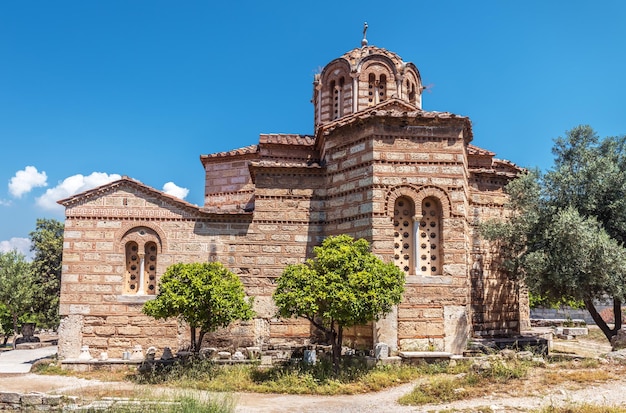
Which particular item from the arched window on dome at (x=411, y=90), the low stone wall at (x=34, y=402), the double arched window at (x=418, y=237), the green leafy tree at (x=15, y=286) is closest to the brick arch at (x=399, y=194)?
the double arched window at (x=418, y=237)

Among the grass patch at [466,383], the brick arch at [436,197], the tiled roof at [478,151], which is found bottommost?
the grass patch at [466,383]

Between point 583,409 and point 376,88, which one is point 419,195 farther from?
point 376,88

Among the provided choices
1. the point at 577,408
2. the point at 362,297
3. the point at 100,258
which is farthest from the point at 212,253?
the point at 577,408

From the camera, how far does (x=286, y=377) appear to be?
425 inches

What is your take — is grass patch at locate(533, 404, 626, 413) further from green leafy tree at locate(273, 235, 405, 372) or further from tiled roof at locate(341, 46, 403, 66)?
tiled roof at locate(341, 46, 403, 66)

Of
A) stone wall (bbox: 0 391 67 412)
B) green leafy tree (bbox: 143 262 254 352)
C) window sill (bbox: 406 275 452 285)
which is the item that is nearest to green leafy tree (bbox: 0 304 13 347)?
green leafy tree (bbox: 143 262 254 352)

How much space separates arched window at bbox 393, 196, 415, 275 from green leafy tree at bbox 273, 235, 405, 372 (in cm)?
145

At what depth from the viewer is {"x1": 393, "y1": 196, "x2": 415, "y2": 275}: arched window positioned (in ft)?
43.1

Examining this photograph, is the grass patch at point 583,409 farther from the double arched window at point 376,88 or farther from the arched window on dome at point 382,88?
the arched window on dome at point 382,88

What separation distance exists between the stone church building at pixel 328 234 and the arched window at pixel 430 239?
1.0 inches

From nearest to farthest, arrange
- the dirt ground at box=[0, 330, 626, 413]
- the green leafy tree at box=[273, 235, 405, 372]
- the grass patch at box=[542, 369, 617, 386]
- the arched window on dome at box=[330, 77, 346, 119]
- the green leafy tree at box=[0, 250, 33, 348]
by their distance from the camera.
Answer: the dirt ground at box=[0, 330, 626, 413] < the grass patch at box=[542, 369, 617, 386] < the green leafy tree at box=[273, 235, 405, 372] < the arched window on dome at box=[330, 77, 346, 119] < the green leafy tree at box=[0, 250, 33, 348]

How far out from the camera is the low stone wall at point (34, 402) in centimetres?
885

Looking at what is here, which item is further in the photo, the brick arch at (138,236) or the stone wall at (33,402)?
the brick arch at (138,236)

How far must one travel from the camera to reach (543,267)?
496 inches
